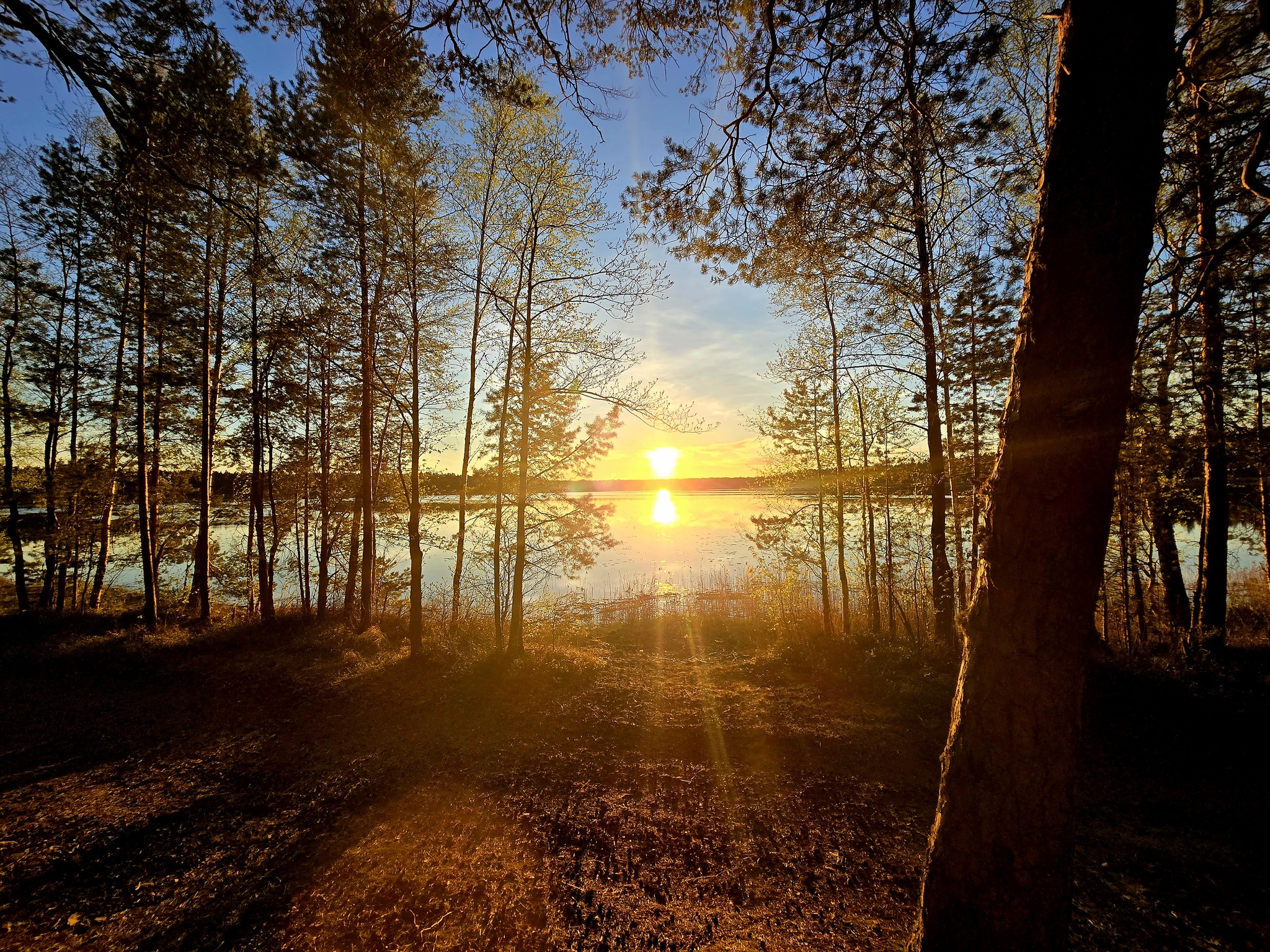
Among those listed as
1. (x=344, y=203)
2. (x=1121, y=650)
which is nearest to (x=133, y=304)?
(x=344, y=203)

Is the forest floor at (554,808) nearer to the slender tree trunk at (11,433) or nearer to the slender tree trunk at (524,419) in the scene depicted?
the slender tree trunk at (524,419)

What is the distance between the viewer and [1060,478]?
1755 mm

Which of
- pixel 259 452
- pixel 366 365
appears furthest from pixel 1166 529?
pixel 259 452

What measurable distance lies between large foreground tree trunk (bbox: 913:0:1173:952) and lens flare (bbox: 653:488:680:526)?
40180 mm

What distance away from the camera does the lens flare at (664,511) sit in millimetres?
44750

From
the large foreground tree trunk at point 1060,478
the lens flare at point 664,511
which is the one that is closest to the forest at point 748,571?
the large foreground tree trunk at point 1060,478

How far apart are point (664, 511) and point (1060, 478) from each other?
55.3 metres

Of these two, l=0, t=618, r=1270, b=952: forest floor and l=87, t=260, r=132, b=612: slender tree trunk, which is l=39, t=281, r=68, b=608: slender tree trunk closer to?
l=87, t=260, r=132, b=612: slender tree trunk

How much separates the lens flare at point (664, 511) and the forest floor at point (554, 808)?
3551 centimetres

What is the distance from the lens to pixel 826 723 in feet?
20.8

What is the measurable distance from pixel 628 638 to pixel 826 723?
25.4 feet

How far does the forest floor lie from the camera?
2953 millimetres

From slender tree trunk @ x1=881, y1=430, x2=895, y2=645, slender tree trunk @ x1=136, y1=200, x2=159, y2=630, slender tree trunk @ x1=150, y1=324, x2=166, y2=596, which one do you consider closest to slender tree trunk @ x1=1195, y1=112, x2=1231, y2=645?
slender tree trunk @ x1=881, y1=430, x2=895, y2=645

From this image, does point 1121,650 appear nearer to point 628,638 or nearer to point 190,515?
point 628,638
